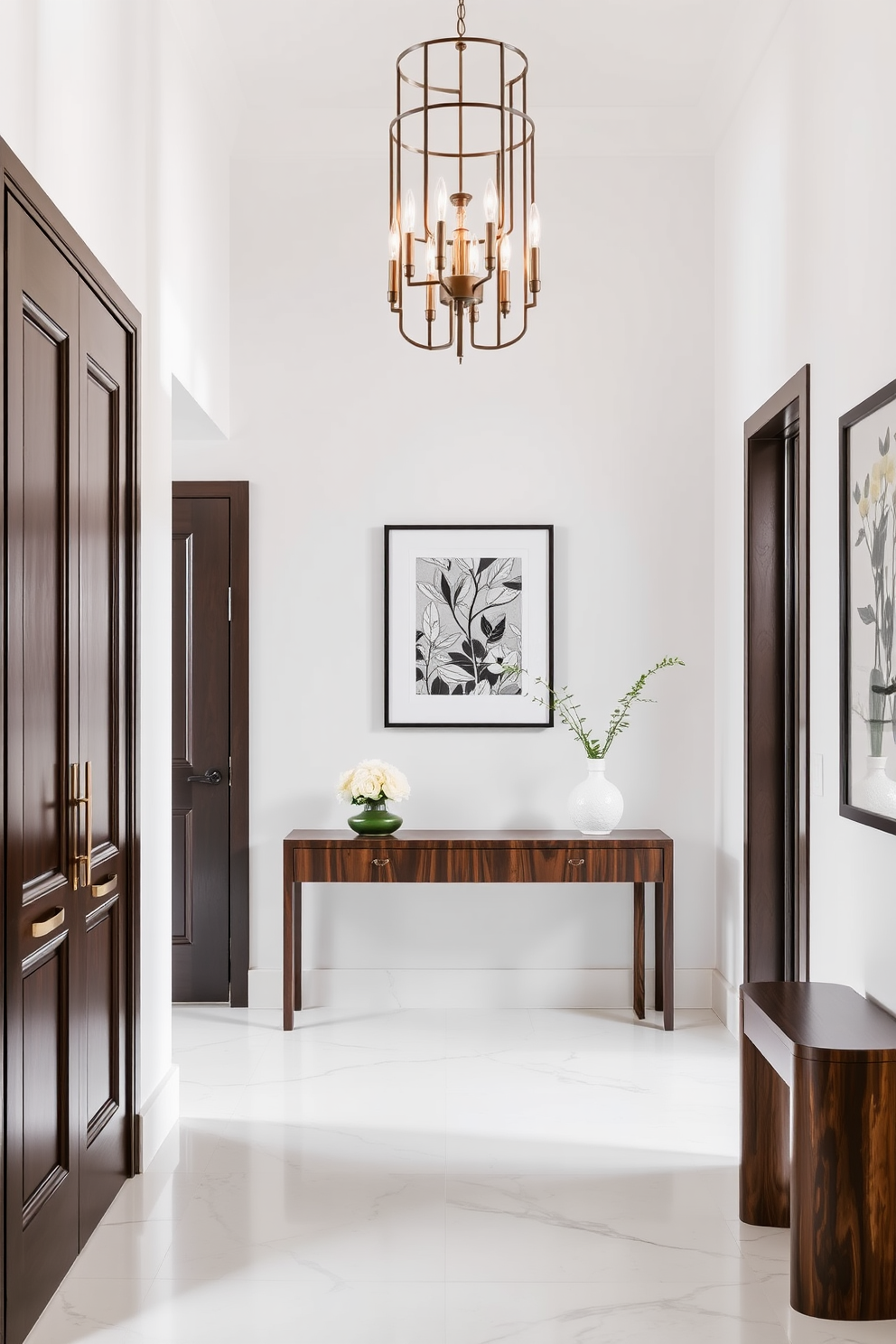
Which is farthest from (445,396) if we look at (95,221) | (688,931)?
A: (688,931)

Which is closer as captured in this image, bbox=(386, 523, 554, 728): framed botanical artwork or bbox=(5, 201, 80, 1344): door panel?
bbox=(5, 201, 80, 1344): door panel

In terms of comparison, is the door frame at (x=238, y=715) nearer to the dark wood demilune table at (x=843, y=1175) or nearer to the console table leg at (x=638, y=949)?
the console table leg at (x=638, y=949)

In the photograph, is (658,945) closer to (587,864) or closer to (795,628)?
(587,864)

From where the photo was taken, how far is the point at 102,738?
2750 millimetres

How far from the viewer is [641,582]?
457 cm

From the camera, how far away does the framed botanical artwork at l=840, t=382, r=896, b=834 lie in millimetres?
2580

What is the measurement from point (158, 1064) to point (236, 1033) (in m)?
1.01

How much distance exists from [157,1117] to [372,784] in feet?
4.80

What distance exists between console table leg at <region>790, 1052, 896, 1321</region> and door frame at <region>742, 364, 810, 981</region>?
1086 mm

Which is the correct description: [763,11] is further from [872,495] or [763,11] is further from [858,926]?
[858,926]

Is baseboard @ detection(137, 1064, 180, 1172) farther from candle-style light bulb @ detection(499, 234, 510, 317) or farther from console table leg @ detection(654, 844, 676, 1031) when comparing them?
candle-style light bulb @ detection(499, 234, 510, 317)

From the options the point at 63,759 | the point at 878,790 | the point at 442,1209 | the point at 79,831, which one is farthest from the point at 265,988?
the point at 878,790

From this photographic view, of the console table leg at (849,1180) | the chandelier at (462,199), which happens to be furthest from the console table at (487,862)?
the console table leg at (849,1180)

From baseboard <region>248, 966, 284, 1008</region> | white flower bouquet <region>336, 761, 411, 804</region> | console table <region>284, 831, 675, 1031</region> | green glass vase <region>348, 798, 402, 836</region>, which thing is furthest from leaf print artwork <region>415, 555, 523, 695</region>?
baseboard <region>248, 966, 284, 1008</region>
